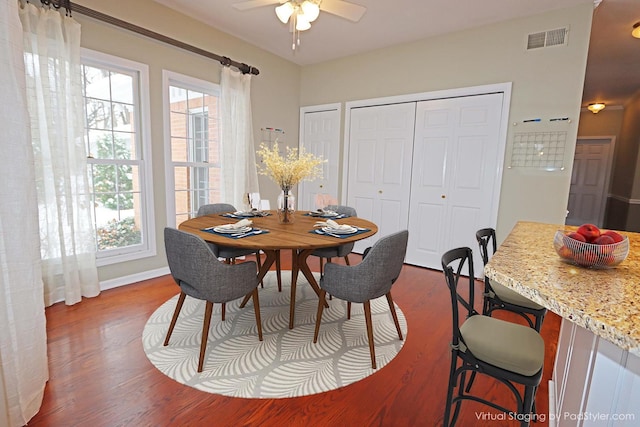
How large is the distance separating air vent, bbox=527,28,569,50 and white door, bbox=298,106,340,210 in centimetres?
237

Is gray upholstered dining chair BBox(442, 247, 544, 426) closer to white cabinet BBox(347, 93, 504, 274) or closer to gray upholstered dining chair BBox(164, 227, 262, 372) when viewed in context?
gray upholstered dining chair BBox(164, 227, 262, 372)

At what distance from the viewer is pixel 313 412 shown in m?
1.57

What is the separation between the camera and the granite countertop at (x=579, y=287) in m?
0.70

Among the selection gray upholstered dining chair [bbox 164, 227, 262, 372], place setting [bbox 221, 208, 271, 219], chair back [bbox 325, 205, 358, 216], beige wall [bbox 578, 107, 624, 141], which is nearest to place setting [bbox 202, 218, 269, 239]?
gray upholstered dining chair [bbox 164, 227, 262, 372]

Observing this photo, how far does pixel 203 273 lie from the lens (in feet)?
5.86

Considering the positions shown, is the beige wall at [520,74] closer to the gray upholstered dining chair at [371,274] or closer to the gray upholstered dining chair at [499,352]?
the gray upholstered dining chair at [371,274]

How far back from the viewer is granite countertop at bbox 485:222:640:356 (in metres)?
0.70

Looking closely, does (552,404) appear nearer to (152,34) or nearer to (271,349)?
(271,349)

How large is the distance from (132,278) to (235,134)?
2021 mm

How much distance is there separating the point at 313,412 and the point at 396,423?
0.42 metres

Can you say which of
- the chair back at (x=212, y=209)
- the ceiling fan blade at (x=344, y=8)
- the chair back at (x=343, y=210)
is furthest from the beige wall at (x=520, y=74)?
the chair back at (x=212, y=209)

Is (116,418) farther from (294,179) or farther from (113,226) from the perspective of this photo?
(113,226)

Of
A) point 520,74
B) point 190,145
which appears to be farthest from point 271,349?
point 520,74

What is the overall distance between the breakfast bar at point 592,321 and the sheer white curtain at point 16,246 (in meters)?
1.95
